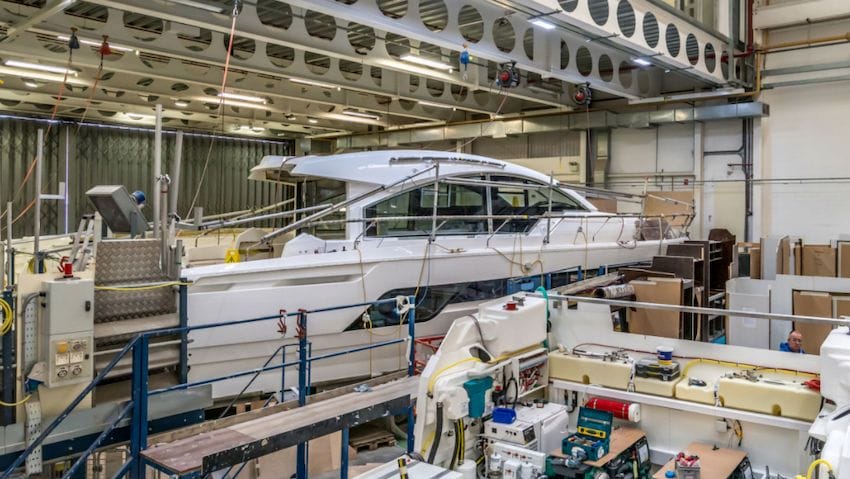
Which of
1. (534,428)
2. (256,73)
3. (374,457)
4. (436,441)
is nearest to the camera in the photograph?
(436,441)

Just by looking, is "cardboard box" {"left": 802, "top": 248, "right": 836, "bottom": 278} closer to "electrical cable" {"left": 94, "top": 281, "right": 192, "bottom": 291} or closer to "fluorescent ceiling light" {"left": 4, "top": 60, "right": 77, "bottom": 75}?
"electrical cable" {"left": 94, "top": 281, "right": 192, "bottom": 291}

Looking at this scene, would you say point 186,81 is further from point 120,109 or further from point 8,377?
point 8,377

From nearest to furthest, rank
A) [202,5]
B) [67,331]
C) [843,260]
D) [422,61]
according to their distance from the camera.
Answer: [67,331] < [202,5] < [422,61] < [843,260]

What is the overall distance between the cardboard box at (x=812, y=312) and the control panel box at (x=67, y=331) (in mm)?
6411

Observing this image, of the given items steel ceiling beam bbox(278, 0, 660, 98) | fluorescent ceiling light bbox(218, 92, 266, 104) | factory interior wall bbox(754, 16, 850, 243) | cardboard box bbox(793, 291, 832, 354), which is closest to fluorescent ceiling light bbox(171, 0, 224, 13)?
steel ceiling beam bbox(278, 0, 660, 98)

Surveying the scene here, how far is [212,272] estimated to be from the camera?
14.0 feet

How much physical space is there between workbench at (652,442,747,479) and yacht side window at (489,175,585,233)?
291cm

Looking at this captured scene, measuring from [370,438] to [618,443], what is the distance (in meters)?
2.21

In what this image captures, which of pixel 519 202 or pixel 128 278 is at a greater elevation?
pixel 519 202

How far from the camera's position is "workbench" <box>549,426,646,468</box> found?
3.45 metres

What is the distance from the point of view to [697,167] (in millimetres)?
10719

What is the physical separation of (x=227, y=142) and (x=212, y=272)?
1132 cm

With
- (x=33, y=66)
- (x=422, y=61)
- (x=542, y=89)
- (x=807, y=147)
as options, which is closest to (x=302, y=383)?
(x=422, y=61)

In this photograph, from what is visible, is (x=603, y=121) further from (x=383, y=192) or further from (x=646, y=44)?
(x=383, y=192)
